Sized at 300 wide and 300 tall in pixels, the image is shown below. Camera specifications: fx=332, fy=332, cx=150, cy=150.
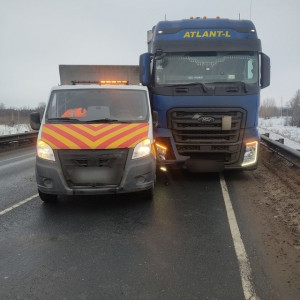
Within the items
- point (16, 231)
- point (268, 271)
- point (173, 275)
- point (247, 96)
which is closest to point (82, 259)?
point (173, 275)

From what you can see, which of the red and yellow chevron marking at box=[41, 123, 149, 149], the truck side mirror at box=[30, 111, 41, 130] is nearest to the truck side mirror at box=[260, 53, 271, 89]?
the red and yellow chevron marking at box=[41, 123, 149, 149]

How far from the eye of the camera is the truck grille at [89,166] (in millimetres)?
5191

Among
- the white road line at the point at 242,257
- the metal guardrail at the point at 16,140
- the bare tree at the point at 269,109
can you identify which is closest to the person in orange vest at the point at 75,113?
the white road line at the point at 242,257

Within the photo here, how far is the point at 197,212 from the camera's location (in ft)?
17.7

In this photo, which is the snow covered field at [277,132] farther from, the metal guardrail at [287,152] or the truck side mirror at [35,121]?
the truck side mirror at [35,121]

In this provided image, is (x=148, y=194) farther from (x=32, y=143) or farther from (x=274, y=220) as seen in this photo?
(x=32, y=143)

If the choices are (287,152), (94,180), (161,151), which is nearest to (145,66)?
(161,151)

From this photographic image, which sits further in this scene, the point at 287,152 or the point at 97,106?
the point at 287,152

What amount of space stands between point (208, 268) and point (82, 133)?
3.00m

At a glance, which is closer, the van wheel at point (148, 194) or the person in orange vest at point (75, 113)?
the van wheel at point (148, 194)

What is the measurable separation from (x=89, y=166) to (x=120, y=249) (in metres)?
1.63

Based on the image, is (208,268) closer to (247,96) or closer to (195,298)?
(195,298)

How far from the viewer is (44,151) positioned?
17.5 ft

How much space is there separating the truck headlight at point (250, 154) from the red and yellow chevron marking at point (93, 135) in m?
2.67
